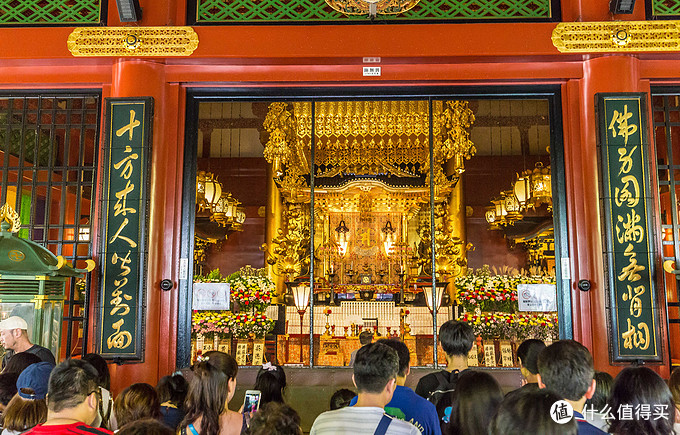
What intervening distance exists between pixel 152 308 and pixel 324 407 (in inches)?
66.4

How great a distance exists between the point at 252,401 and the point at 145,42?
3.41 m

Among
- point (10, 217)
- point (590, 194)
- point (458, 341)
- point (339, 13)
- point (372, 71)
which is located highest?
point (339, 13)

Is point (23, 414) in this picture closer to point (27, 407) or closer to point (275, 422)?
point (27, 407)

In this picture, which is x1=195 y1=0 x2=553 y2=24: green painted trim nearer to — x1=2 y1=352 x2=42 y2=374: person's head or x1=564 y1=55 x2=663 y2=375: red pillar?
x1=564 y1=55 x2=663 y2=375: red pillar

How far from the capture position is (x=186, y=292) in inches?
198

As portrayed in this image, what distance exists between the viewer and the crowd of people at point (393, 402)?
65.0 inches

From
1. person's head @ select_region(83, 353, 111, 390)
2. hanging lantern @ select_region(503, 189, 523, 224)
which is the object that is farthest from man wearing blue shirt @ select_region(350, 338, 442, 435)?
hanging lantern @ select_region(503, 189, 523, 224)

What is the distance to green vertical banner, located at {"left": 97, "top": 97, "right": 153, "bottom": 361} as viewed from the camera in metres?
4.65

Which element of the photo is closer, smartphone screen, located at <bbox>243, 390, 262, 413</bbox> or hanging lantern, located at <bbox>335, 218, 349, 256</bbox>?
smartphone screen, located at <bbox>243, 390, 262, 413</bbox>

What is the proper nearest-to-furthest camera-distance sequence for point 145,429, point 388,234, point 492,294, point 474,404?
point 145,429, point 474,404, point 492,294, point 388,234

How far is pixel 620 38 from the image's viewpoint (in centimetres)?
477

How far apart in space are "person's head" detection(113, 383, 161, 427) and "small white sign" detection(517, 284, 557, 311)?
11.9 ft

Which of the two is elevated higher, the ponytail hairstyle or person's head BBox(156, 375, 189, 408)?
the ponytail hairstyle

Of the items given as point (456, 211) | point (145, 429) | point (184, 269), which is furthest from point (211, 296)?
point (456, 211)
